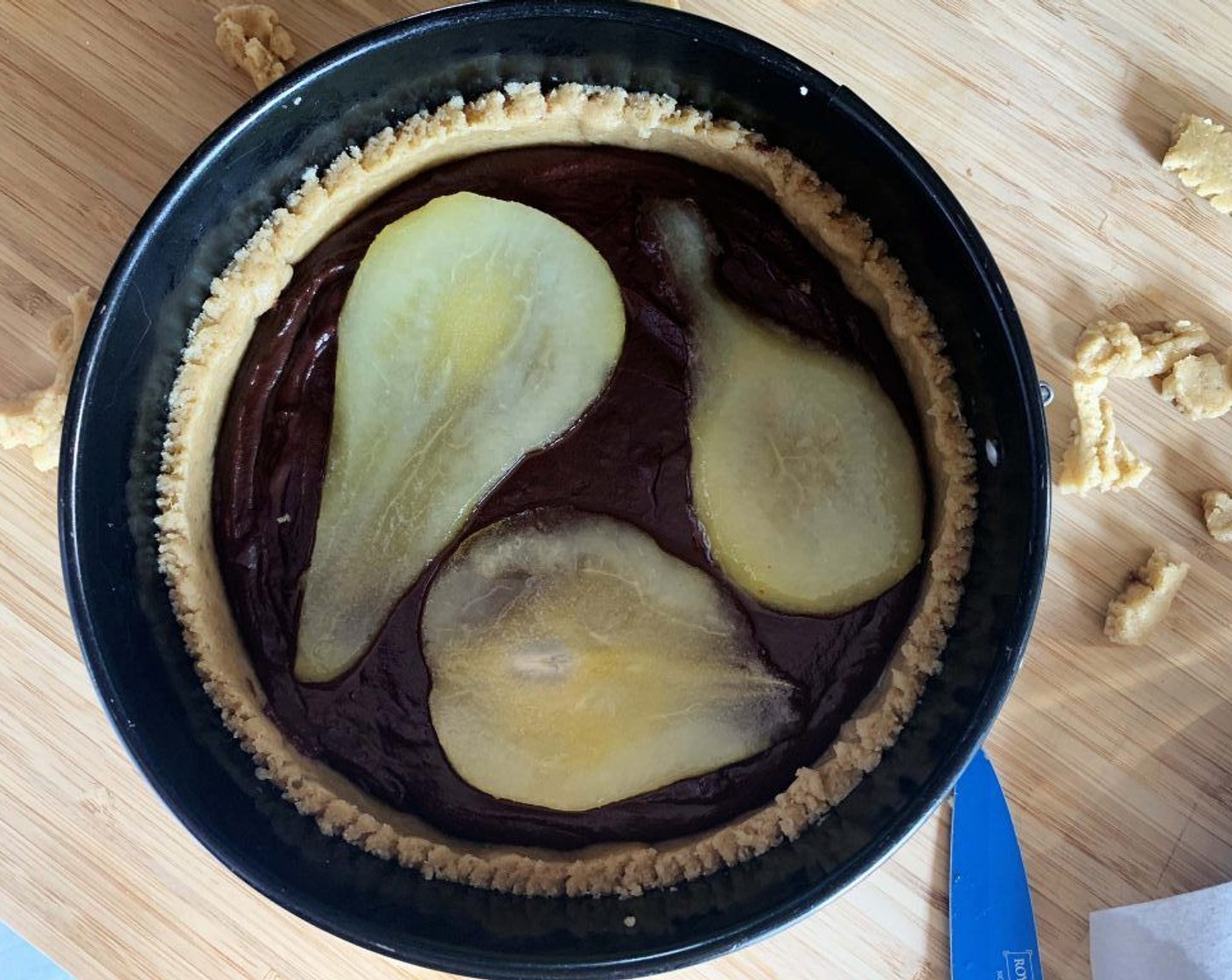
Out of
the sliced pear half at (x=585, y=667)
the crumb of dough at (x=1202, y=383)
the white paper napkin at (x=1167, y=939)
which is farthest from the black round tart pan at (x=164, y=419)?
the white paper napkin at (x=1167, y=939)

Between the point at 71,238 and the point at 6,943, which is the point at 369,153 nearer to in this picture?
the point at 71,238

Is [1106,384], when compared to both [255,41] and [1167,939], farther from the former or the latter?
[255,41]

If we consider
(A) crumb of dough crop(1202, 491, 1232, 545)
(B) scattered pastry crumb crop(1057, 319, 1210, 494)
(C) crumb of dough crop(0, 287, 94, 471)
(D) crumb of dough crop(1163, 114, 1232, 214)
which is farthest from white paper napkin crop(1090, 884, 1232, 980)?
(C) crumb of dough crop(0, 287, 94, 471)

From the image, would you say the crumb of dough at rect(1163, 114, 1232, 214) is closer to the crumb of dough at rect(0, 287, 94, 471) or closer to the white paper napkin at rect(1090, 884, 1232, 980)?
the white paper napkin at rect(1090, 884, 1232, 980)

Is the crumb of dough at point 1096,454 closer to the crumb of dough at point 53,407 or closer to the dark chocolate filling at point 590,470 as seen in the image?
the dark chocolate filling at point 590,470

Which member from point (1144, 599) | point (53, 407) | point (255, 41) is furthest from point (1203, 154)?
point (53, 407)

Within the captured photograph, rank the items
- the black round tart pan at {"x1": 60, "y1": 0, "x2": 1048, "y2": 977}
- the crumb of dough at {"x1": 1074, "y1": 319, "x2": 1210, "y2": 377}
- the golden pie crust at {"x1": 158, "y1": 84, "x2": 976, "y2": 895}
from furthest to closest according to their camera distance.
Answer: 1. the crumb of dough at {"x1": 1074, "y1": 319, "x2": 1210, "y2": 377}
2. the golden pie crust at {"x1": 158, "y1": 84, "x2": 976, "y2": 895}
3. the black round tart pan at {"x1": 60, "y1": 0, "x2": 1048, "y2": 977}
